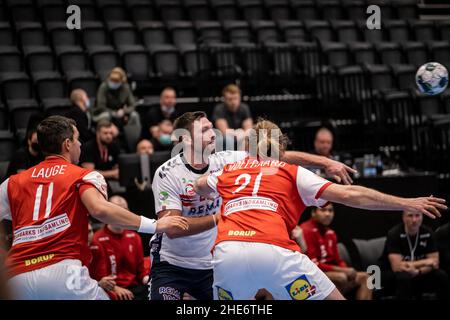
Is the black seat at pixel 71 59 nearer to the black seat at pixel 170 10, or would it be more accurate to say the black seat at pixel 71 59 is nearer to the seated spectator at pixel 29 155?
the black seat at pixel 170 10

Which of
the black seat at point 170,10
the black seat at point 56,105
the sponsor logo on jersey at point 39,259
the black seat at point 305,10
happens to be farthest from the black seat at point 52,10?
the sponsor logo on jersey at point 39,259

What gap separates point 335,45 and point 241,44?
6.20ft

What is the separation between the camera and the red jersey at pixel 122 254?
8.13m

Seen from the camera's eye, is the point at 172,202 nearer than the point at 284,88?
Yes

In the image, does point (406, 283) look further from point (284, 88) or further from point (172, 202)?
point (284, 88)


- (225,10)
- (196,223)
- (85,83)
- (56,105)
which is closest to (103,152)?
(56,105)

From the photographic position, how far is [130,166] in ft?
31.0

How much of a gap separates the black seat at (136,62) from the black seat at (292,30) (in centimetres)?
299

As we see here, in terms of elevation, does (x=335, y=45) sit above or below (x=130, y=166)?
above

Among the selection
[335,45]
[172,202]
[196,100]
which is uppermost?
[335,45]
